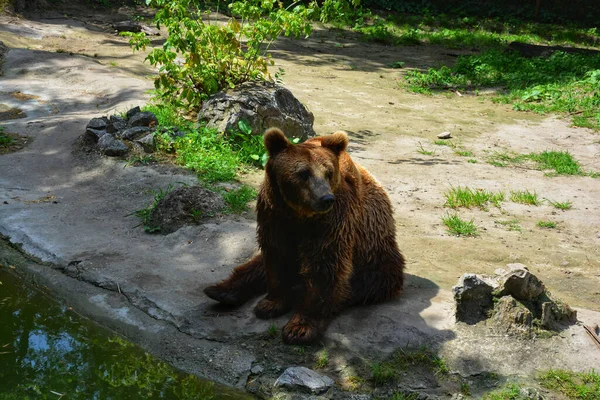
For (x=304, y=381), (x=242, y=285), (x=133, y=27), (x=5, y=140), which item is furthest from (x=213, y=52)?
(x=133, y=27)

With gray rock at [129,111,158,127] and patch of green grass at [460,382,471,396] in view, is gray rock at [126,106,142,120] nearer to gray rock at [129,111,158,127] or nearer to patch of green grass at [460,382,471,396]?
gray rock at [129,111,158,127]

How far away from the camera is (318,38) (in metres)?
20.9

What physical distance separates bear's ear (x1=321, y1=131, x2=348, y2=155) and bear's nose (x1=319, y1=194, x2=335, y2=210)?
1.90 feet

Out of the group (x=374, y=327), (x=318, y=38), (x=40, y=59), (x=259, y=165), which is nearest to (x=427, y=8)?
(x=318, y=38)

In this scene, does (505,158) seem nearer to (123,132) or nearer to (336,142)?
(123,132)

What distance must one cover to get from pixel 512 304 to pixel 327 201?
157cm

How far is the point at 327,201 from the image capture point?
15.0 ft

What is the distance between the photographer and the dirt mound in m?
6.86

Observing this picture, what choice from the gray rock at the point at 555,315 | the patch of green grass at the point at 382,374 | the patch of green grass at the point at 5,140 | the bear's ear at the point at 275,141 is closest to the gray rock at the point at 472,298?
the gray rock at the point at 555,315

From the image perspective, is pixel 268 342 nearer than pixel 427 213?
Yes

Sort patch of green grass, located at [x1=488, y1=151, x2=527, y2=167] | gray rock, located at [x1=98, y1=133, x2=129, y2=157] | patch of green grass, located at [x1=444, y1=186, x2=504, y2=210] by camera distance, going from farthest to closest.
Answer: patch of green grass, located at [x1=488, y1=151, x2=527, y2=167], gray rock, located at [x1=98, y1=133, x2=129, y2=157], patch of green grass, located at [x1=444, y1=186, x2=504, y2=210]

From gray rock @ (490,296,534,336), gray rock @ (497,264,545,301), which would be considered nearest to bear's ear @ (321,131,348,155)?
gray rock @ (497,264,545,301)

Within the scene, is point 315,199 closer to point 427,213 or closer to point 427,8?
point 427,213

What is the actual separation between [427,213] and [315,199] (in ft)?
11.7
